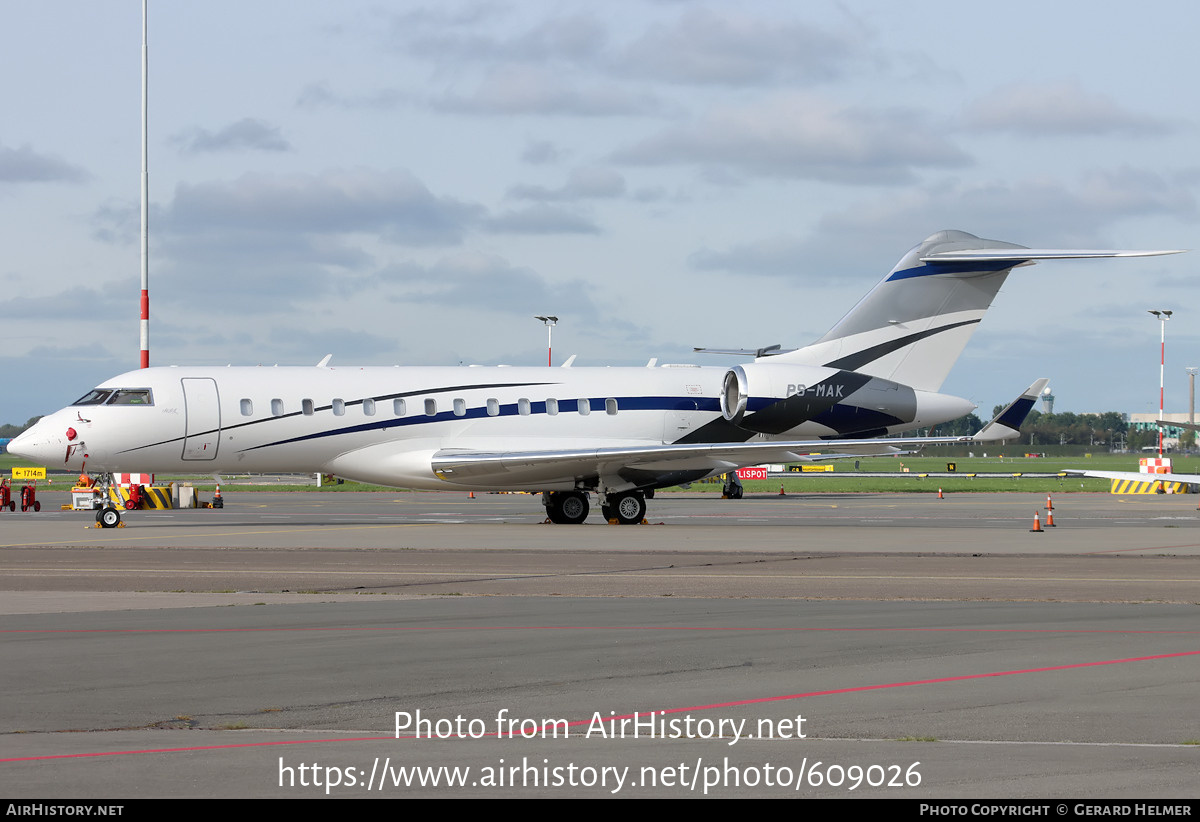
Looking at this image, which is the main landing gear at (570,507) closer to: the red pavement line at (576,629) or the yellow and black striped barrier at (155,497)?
the yellow and black striped barrier at (155,497)

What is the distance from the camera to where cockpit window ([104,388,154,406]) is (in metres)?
31.5

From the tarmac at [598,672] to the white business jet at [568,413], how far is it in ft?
25.2

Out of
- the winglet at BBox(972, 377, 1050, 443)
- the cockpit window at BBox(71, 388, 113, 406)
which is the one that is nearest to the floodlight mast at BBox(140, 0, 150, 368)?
the cockpit window at BBox(71, 388, 113, 406)

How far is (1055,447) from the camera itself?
7165 inches

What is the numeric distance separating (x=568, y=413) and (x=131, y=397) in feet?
34.8

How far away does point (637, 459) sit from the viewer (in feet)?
105

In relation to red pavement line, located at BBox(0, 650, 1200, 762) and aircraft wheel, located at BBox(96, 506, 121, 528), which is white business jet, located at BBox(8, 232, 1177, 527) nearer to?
aircraft wheel, located at BBox(96, 506, 121, 528)

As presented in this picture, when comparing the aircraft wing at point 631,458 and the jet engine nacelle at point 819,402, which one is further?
the jet engine nacelle at point 819,402

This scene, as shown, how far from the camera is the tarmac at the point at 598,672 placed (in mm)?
7078

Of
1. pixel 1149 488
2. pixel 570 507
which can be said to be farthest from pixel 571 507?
pixel 1149 488

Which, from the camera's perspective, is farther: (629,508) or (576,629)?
(629,508)

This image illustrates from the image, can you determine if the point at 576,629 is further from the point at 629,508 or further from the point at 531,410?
the point at 531,410

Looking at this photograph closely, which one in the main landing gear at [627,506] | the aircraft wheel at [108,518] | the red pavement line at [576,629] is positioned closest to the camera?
the red pavement line at [576,629]

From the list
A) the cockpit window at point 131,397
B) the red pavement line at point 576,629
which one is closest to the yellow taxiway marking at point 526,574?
the red pavement line at point 576,629
